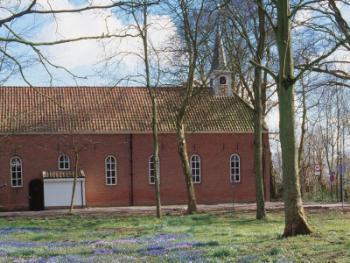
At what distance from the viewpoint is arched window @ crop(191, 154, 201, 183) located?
4503 centimetres

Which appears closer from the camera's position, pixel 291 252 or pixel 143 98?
pixel 291 252

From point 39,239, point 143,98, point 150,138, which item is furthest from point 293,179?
point 143,98

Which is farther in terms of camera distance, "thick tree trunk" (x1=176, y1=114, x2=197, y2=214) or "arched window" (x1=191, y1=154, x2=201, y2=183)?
"arched window" (x1=191, y1=154, x2=201, y2=183)

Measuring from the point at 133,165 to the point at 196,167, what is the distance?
513 cm

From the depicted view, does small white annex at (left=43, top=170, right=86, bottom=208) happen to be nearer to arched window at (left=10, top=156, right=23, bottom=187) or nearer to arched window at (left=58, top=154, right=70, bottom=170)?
arched window at (left=58, top=154, right=70, bottom=170)

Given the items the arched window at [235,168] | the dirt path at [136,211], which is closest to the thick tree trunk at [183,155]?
the dirt path at [136,211]

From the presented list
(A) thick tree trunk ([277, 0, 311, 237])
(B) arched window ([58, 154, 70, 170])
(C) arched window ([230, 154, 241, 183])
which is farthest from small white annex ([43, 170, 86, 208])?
(A) thick tree trunk ([277, 0, 311, 237])

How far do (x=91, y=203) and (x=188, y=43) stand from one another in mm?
17712

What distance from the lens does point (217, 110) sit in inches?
Result: 1827

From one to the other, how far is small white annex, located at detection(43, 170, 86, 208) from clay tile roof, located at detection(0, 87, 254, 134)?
3340 mm

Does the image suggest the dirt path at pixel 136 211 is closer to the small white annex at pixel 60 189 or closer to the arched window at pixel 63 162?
the small white annex at pixel 60 189

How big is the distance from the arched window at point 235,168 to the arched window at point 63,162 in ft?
42.0

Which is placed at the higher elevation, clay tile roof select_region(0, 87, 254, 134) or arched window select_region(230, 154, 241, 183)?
clay tile roof select_region(0, 87, 254, 134)

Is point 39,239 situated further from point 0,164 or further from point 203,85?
point 0,164
